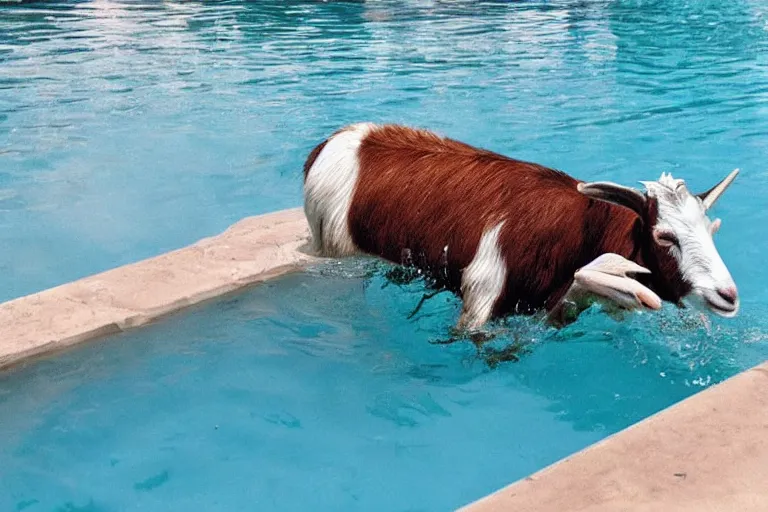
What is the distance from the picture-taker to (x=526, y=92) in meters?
12.3

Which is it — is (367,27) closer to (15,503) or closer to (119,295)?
(119,295)

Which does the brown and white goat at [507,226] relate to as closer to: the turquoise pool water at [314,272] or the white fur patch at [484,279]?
the white fur patch at [484,279]

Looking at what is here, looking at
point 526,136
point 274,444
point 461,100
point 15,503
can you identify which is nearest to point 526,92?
point 461,100

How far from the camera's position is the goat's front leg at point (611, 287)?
162 inches

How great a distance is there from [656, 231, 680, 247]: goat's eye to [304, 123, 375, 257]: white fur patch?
1.79 meters

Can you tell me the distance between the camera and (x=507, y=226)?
471cm

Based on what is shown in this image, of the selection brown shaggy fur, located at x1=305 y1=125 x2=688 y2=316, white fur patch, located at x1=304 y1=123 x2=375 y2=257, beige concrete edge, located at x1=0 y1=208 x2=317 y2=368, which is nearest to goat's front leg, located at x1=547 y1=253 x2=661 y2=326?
brown shaggy fur, located at x1=305 y1=125 x2=688 y2=316

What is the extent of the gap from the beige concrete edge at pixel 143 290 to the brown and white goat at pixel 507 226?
519 mm

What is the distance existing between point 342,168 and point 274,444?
66.2 inches

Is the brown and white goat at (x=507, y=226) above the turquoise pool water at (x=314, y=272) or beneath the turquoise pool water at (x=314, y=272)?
above

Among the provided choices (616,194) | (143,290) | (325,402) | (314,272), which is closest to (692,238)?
(616,194)

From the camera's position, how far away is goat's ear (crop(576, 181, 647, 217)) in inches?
165

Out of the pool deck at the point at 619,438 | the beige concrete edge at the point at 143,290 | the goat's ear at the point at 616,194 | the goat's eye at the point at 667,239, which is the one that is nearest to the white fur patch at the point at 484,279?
the goat's ear at the point at 616,194

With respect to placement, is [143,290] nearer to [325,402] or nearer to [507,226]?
[325,402]
